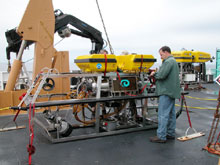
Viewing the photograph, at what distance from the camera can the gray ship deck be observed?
3.68 metres

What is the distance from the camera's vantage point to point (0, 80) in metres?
10.6

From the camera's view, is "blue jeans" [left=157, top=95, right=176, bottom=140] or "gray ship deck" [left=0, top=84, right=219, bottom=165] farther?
"blue jeans" [left=157, top=95, right=176, bottom=140]

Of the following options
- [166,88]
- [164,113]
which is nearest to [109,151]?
[164,113]

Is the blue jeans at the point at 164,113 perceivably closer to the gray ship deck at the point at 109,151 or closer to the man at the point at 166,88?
the man at the point at 166,88

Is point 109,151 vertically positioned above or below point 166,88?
below

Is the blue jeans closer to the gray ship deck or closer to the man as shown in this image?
the man

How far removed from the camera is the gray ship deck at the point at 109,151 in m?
3.68

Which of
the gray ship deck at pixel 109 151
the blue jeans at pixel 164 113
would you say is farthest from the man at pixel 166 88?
the gray ship deck at pixel 109 151

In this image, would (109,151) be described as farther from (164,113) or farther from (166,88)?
(166,88)

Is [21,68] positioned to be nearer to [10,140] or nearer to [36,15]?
[36,15]

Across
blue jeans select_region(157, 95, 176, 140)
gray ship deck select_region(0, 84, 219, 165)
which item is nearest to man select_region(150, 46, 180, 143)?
blue jeans select_region(157, 95, 176, 140)

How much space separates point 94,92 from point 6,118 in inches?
136

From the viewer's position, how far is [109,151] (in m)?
4.08

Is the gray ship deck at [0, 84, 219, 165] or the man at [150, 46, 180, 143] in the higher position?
the man at [150, 46, 180, 143]
